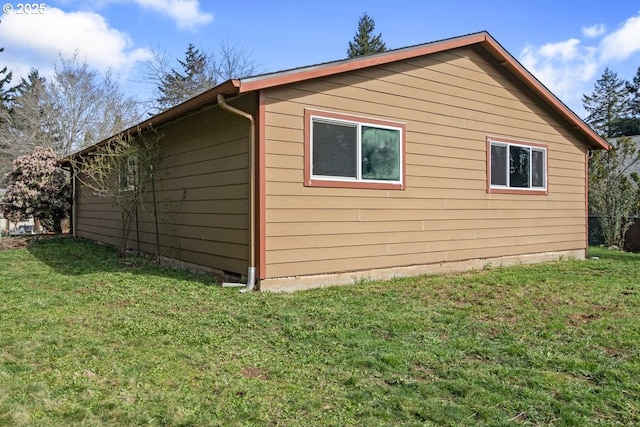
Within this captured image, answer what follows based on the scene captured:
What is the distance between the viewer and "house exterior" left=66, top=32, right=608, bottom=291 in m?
6.27

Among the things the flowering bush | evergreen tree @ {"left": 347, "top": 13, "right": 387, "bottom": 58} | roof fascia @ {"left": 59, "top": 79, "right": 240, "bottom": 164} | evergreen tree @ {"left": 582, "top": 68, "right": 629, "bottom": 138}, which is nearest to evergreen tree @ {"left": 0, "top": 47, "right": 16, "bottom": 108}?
the flowering bush

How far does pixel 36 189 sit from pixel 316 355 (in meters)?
14.0

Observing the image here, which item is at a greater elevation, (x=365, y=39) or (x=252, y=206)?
(x=365, y=39)

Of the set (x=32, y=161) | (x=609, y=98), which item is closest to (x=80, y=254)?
(x=32, y=161)

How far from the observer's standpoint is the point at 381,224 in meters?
7.33

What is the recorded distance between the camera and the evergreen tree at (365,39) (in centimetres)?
3972

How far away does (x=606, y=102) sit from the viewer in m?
42.2

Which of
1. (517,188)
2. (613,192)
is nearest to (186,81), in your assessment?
(613,192)

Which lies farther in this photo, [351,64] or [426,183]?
[426,183]

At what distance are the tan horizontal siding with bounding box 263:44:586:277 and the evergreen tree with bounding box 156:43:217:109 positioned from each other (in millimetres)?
22467

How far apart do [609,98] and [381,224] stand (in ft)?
145

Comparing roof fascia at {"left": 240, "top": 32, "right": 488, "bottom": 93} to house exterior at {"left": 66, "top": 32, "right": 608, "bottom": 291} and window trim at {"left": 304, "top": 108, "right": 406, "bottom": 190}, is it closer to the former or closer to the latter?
house exterior at {"left": 66, "top": 32, "right": 608, "bottom": 291}

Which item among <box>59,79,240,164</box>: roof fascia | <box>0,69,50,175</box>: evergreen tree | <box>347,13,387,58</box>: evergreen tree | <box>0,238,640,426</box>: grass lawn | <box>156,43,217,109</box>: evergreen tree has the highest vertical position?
<box>347,13,387,58</box>: evergreen tree

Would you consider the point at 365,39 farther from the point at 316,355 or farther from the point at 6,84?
the point at 316,355
